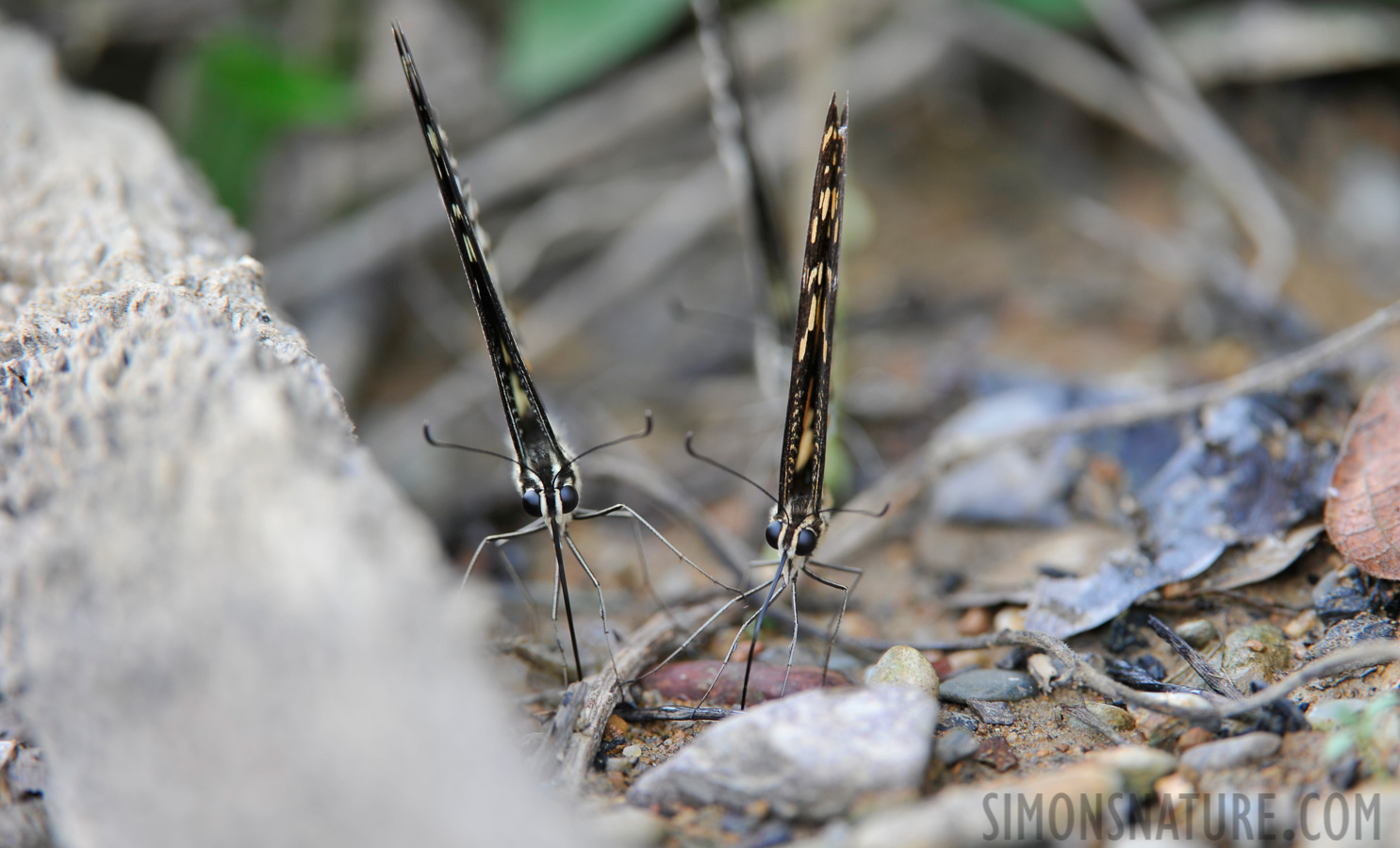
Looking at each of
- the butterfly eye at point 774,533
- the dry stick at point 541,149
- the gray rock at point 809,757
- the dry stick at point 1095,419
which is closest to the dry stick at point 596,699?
the gray rock at point 809,757

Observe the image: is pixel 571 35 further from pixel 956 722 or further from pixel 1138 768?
pixel 1138 768

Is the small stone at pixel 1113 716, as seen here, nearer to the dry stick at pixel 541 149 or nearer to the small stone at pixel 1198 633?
the small stone at pixel 1198 633

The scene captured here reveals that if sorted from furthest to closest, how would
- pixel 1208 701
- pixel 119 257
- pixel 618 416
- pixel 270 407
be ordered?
pixel 618 416 → pixel 119 257 → pixel 1208 701 → pixel 270 407

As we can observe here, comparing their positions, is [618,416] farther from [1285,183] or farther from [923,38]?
[1285,183]

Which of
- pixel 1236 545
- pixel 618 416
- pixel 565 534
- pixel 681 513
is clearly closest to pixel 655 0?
pixel 618 416

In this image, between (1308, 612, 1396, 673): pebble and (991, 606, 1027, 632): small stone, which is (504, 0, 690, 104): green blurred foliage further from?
(1308, 612, 1396, 673): pebble
